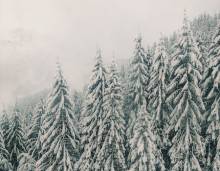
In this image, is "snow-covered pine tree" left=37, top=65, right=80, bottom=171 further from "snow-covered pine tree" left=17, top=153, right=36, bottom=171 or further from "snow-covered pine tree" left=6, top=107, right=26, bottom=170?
"snow-covered pine tree" left=6, top=107, right=26, bottom=170

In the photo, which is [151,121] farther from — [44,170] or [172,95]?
[44,170]

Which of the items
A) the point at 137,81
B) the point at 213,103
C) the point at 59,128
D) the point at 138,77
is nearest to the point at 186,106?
the point at 213,103

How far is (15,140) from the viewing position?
225ft

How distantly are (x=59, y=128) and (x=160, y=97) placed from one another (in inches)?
512

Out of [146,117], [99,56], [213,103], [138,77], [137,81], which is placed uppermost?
[99,56]

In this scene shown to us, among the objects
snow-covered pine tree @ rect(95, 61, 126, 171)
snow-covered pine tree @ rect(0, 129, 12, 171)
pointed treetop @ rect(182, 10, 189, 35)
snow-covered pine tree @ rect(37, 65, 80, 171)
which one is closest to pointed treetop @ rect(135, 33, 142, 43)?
snow-covered pine tree @ rect(95, 61, 126, 171)

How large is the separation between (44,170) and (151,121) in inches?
599

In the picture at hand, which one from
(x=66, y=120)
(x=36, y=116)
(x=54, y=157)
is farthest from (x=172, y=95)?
(x=36, y=116)

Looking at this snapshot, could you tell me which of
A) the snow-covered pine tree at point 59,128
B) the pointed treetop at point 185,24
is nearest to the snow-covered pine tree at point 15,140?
the snow-covered pine tree at point 59,128

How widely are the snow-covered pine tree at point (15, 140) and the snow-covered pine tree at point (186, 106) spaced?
30.0 m

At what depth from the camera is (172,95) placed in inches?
1882

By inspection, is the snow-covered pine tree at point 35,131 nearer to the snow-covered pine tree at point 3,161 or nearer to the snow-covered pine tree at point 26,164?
the snow-covered pine tree at point 3,161

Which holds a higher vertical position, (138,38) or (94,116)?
(138,38)

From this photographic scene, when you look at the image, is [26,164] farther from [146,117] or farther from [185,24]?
[185,24]
